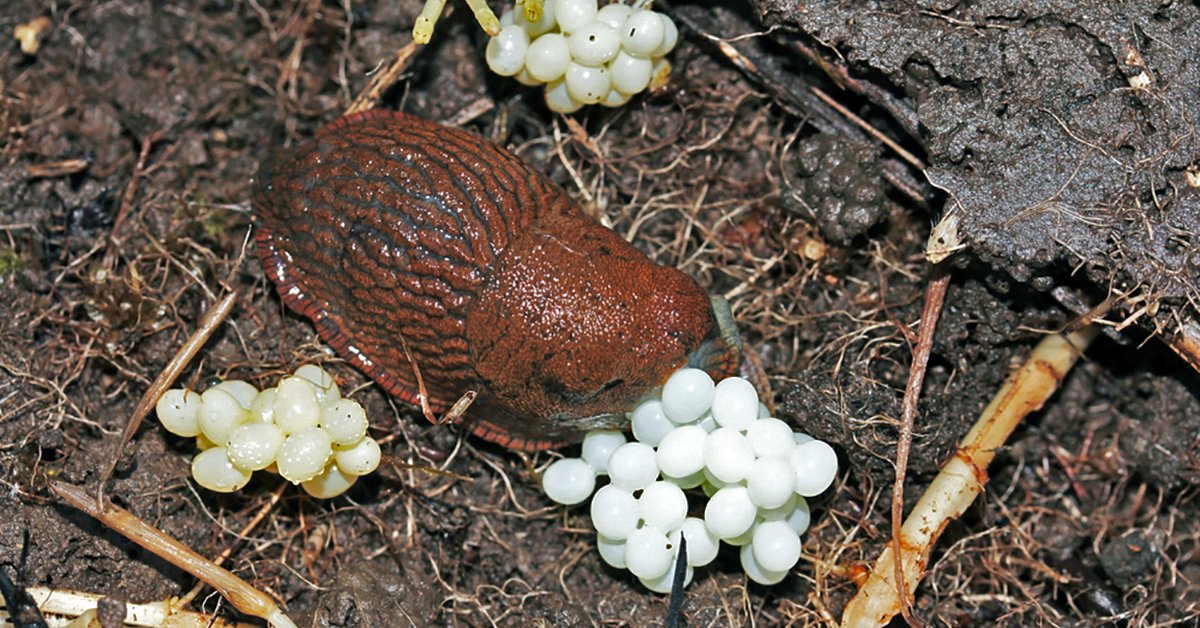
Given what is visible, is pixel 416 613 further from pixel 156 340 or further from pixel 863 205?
pixel 863 205

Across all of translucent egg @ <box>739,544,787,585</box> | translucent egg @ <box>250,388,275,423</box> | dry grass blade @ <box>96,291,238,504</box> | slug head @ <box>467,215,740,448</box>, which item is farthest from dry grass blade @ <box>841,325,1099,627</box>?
dry grass blade @ <box>96,291,238,504</box>

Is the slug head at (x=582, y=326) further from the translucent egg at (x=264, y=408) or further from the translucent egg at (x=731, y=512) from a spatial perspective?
the translucent egg at (x=264, y=408)

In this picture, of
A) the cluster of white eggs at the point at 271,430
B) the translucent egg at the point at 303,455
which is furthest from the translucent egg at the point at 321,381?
the translucent egg at the point at 303,455

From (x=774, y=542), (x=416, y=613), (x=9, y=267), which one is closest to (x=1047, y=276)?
(x=774, y=542)

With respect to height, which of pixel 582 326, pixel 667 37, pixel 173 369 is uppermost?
pixel 667 37

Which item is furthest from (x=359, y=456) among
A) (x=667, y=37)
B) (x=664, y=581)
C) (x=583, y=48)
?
(x=667, y=37)

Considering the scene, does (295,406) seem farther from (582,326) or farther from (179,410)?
(582,326)
